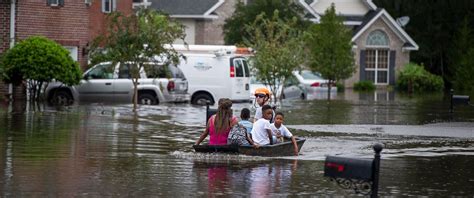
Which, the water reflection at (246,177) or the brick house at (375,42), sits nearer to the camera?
the water reflection at (246,177)

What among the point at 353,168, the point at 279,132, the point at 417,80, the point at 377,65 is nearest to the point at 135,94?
the point at 279,132

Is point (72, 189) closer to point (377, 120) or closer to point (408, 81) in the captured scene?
point (377, 120)

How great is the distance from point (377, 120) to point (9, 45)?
1277 centimetres

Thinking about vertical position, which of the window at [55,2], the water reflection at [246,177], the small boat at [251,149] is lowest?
the water reflection at [246,177]

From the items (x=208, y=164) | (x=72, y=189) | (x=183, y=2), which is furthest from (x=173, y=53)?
(x=183, y=2)

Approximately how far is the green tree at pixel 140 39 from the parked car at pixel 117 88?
2.98m

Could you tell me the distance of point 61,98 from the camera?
38688 mm

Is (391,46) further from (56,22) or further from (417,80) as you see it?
(56,22)

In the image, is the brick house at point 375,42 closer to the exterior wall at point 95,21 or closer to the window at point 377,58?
the window at point 377,58

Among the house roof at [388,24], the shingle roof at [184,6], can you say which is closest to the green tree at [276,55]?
the shingle roof at [184,6]

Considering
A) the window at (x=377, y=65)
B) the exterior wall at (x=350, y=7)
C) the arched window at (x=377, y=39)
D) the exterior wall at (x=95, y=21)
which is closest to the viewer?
the exterior wall at (x=95, y=21)

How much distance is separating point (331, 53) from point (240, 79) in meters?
11.9

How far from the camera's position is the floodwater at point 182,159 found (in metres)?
15.1

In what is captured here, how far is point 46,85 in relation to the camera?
38.3 m
